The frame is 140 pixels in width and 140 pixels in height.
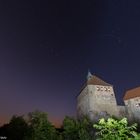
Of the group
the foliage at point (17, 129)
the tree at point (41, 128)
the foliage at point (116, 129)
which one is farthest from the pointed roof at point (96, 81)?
the foliage at point (116, 129)

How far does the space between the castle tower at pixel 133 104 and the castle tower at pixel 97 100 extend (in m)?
4.03

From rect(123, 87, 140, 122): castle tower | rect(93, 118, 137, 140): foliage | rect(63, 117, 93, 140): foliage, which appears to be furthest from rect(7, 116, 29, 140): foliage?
rect(93, 118, 137, 140): foliage

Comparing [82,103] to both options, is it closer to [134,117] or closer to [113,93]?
[113,93]

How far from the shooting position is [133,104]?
246 ft

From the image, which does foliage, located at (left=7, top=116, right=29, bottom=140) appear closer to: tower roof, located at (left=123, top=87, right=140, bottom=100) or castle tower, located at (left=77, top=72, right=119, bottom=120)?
castle tower, located at (left=77, top=72, right=119, bottom=120)

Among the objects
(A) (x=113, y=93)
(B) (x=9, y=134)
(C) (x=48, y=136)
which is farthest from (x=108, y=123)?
(A) (x=113, y=93)

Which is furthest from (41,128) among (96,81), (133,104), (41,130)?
(133,104)

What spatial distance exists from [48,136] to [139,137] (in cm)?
3717

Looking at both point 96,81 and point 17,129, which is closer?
point 17,129

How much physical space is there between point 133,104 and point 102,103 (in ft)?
31.7

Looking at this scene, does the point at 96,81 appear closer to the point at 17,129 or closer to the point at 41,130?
the point at 17,129

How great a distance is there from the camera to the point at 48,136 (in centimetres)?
4350

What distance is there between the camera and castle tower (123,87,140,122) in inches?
2860

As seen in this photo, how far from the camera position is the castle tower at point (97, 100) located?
2788 inches
